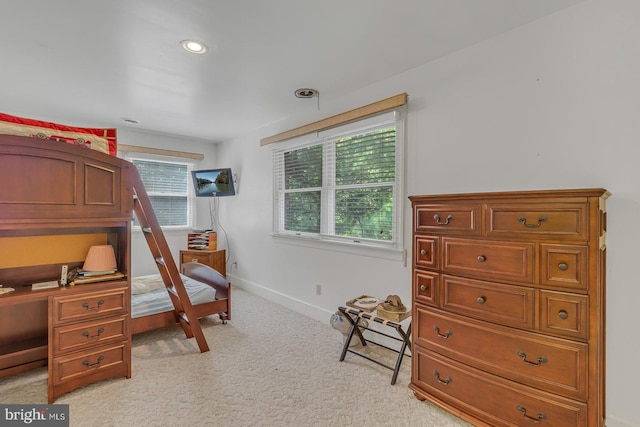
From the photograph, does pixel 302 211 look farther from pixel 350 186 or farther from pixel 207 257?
pixel 207 257

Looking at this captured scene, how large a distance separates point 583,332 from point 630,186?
87 centimetres

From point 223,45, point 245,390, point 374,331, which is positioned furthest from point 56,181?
point 374,331

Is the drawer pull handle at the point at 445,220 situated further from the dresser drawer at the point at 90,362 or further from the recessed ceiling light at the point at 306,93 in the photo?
the dresser drawer at the point at 90,362

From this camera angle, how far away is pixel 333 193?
3375 millimetres

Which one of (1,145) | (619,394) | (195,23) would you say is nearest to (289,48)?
(195,23)

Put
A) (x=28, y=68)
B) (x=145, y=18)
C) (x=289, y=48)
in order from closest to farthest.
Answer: (x=145, y=18) < (x=289, y=48) < (x=28, y=68)

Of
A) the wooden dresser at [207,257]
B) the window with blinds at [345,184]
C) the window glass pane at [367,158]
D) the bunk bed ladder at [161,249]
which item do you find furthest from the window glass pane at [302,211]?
the bunk bed ladder at [161,249]

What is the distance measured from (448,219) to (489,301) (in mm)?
522

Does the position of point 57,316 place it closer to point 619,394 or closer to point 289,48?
point 289,48

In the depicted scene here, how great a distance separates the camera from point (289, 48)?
223 centimetres

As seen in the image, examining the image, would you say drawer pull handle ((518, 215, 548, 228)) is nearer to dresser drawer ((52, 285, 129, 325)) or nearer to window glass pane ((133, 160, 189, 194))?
dresser drawer ((52, 285, 129, 325))

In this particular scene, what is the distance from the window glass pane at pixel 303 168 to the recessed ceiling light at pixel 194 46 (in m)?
1.62

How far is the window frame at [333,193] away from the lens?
2.66 metres

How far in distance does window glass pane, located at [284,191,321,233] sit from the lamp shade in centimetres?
204
